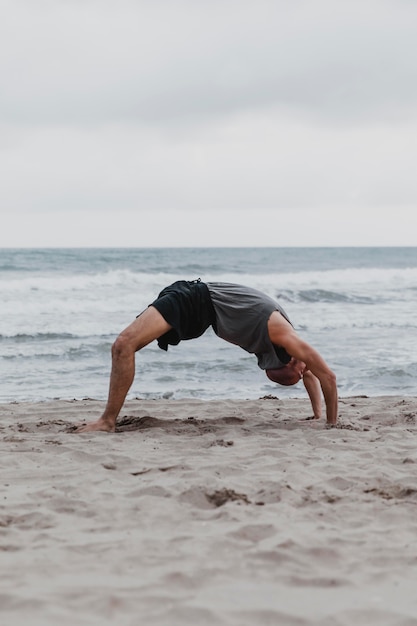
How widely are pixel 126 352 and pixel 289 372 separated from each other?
122cm

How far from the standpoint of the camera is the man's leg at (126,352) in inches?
211

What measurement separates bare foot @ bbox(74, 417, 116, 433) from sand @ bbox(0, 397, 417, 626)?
0.14 meters

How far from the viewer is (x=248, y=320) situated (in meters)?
5.51

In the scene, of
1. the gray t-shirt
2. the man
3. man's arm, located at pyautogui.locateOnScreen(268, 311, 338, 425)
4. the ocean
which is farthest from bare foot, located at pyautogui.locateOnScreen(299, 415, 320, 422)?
the ocean

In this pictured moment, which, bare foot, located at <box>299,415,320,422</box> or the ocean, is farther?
the ocean

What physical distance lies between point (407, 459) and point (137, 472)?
1.59m

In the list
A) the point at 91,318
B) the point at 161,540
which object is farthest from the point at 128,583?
the point at 91,318

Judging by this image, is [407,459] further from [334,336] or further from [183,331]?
[334,336]

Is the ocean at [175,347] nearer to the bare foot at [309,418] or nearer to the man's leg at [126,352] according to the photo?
the bare foot at [309,418]

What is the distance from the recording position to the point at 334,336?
12781mm

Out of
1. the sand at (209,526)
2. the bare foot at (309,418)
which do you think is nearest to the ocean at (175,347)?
the bare foot at (309,418)

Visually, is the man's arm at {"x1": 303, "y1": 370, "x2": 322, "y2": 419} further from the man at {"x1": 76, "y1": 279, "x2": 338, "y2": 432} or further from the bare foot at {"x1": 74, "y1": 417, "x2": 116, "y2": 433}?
the bare foot at {"x1": 74, "y1": 417, "x2": 116, "y2": 433}

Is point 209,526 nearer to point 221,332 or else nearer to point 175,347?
point 221,332

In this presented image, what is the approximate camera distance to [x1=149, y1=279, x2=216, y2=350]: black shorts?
17.9 ft
